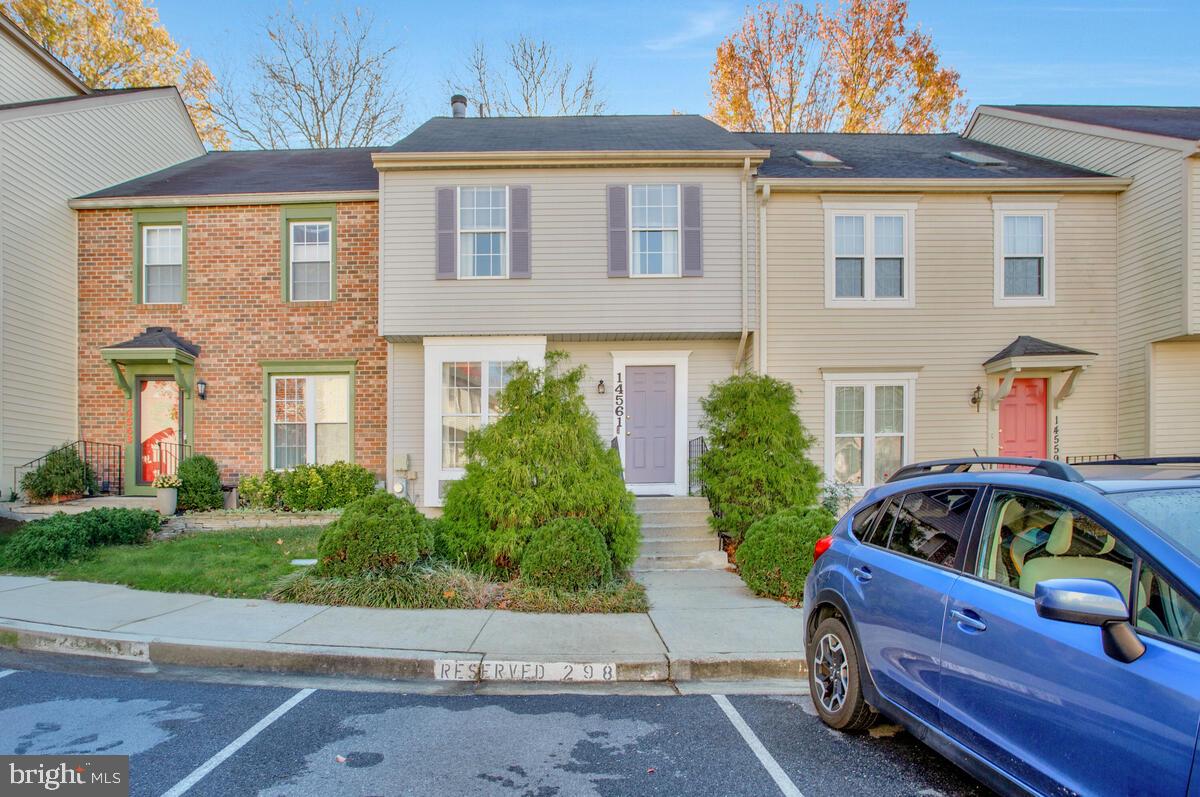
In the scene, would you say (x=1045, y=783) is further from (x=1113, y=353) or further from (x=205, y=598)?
(x=1113, y=353)

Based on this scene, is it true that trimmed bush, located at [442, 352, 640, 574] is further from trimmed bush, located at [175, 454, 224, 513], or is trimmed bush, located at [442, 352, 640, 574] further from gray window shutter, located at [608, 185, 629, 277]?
trimmed bush, located at [175, 454, 224, 513]

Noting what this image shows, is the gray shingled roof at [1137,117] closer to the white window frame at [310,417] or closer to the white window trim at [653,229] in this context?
the white window trim at [653,229]

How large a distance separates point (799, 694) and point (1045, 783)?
7.86 ft

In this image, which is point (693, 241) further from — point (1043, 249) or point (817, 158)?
point (1043, 249)

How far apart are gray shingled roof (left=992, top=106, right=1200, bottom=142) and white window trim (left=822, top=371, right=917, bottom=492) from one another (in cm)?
547

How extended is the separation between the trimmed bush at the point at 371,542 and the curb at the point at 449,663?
172cm

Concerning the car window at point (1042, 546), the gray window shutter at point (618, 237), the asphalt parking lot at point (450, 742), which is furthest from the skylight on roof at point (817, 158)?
the car window at point (1042, 546)

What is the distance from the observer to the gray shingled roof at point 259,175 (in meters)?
12.9

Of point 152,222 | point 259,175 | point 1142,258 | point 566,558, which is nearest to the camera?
point 566,558

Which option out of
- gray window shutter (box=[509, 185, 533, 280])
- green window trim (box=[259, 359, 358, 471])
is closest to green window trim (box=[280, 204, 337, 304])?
green window trim (box=[259, 359, 358, 471])

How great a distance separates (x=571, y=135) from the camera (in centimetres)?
1292

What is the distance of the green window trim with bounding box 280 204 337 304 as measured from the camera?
1255 centimetres

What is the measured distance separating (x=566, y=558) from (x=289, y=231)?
9.00 m

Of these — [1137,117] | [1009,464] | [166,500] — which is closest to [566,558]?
[1009,464]
